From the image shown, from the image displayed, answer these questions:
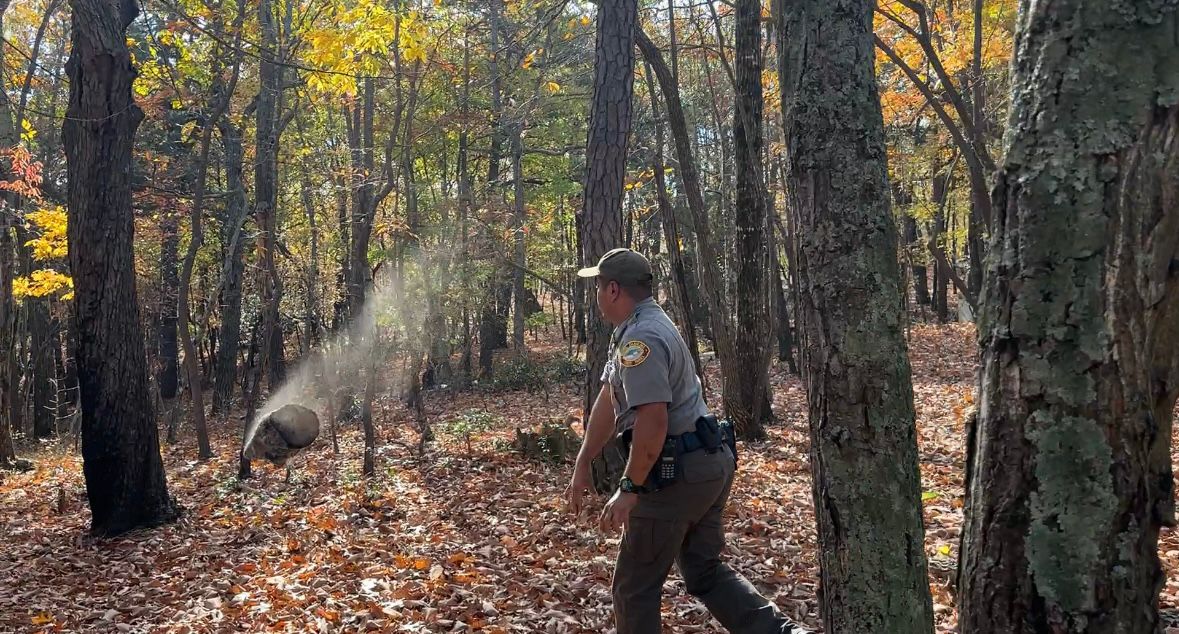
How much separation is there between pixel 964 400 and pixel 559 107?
13902mm

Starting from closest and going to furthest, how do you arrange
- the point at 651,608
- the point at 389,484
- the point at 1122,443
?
the point at 1122,443 < the point at 651,608 < the point at 389,484

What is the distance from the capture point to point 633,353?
11.6ft

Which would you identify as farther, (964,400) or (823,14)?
(964,400)

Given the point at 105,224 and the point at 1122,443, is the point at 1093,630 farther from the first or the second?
the point at 105,224

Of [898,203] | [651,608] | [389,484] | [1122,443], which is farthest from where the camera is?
[898,203]

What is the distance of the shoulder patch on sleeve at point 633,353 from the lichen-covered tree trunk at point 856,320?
1.06 meters

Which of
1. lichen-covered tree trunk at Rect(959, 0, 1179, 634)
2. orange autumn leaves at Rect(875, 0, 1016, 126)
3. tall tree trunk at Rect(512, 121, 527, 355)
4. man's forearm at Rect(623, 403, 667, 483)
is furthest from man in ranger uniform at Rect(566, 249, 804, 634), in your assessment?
tall tree trunk at Rect(512, 121, 527, 355)

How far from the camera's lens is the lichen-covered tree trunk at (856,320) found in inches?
97.4

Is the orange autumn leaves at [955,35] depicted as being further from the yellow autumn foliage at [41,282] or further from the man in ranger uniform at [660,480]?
the yellow autumn foliage at [41,282]

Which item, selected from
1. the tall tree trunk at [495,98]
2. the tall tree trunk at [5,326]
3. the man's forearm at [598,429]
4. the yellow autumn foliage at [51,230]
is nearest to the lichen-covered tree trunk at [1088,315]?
the man's forearm at [598,429]

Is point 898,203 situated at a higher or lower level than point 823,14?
higher

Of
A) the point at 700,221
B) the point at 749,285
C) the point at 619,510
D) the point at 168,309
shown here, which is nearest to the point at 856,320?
the point at 619,510

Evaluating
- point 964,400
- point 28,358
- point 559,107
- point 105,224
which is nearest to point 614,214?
point 105,224

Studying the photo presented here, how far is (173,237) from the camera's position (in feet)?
62.3
